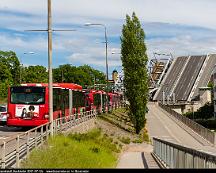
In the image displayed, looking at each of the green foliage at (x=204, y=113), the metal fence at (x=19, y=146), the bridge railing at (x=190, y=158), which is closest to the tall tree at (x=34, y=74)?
the green foliage at (x=204, y=113)

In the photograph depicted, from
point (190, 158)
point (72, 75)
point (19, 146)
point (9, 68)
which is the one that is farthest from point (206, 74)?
point (190, 158)

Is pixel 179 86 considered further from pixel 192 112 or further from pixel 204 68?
pixel 192 112

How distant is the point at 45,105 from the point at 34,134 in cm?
1202

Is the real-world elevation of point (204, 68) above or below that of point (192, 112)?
above

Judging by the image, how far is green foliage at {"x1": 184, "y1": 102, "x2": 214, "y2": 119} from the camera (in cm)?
14496

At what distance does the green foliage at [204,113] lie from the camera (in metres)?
145

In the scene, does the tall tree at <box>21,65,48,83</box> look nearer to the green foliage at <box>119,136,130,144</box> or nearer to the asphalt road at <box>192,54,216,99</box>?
the asphalt road at <box>192,54,216,99</box>

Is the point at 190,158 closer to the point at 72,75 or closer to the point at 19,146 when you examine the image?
the point at 19,146

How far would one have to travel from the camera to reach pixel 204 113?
148 meters

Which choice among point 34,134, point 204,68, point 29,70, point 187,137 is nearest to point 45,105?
point 34,134

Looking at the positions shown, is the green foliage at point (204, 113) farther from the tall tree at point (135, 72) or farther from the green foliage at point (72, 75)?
the tall tree at point (135, 72)

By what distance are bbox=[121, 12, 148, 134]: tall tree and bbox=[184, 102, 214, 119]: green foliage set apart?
88.1 meters

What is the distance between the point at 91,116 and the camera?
50.9 metres

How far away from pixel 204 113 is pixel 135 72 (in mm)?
94905
